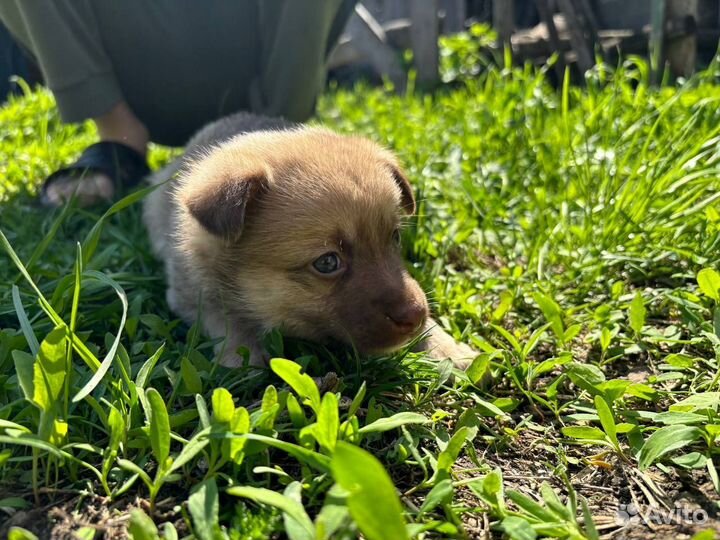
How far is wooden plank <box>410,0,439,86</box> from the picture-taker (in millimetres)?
6695

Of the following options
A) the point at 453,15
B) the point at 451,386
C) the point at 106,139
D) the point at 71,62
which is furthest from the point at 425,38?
the point at 451,386

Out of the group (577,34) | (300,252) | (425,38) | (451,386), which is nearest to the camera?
(451,386)

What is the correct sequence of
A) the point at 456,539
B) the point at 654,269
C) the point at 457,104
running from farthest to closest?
the point at 457,104, the point at 654,269, the point at 456,539

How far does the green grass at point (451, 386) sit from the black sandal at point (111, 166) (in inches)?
14.2

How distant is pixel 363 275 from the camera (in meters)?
2.05

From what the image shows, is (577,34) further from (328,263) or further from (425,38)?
(328,263)

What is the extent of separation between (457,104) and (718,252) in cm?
271

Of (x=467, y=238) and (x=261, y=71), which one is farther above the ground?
(x=261, y=71)

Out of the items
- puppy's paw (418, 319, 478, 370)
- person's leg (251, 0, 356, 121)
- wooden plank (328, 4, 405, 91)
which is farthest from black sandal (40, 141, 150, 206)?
wooden plank (328, 4, 405, 91)

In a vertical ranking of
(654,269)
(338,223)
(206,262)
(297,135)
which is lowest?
(654,269)

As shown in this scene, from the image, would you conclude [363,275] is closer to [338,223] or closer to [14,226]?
[338,223]

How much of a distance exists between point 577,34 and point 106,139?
3.75 meters

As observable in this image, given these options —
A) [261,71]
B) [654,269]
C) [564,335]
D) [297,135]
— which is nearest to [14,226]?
[297,135]

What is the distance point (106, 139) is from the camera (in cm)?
412
